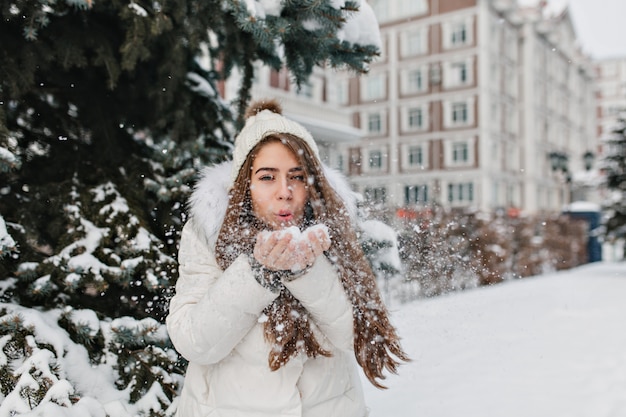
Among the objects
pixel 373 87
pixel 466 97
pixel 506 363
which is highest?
pixel 373 87

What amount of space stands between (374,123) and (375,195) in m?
35.0

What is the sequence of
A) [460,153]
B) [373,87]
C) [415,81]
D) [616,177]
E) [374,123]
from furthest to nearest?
[373,87] < [374,123] < [415,81] < [460,153] < [616,177]

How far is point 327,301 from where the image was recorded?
5.12ft

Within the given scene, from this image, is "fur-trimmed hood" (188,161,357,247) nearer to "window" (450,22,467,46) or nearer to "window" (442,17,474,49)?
"window" (442,17,474,49)

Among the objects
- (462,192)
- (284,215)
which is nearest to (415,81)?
(462,192)

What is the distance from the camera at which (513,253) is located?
41.4ft

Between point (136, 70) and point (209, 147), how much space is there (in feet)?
2.00

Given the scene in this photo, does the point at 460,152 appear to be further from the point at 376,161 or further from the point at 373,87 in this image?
the point at 376,161

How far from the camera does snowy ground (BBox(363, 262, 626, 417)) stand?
3.30 m

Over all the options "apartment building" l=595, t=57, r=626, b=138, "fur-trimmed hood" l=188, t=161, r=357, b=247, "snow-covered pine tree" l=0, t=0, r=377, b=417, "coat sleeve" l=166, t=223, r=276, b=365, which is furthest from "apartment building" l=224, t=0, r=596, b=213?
"coat sleeve" l=166, t=223, r=276, b=365

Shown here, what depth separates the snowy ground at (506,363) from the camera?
3.30 meters

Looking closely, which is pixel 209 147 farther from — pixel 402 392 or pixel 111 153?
pixel 402 392

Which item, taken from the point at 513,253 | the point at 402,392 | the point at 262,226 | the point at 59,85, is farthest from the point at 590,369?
the point at 513,253

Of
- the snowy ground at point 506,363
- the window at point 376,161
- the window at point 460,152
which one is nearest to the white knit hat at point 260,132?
the window at point 376,161
